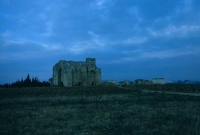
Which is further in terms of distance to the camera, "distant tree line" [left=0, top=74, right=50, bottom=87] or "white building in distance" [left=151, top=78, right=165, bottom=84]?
"white building in distance" [left=151, top=78, right=165, bottom=84]

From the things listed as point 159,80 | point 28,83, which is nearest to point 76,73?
point 28,83

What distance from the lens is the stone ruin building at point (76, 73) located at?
5162cm

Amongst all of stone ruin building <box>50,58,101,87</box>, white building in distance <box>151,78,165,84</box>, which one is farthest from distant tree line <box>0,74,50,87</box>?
white building in distance <box>151,78,165,84</box>

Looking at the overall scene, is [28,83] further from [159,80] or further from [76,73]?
[159,80]

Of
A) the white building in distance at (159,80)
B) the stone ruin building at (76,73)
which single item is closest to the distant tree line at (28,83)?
the stone ruin building at (76,73)

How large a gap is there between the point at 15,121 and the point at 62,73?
135ft

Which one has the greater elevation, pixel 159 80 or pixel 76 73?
pixel 76 73

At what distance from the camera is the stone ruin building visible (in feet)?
169

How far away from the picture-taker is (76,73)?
5300 centimetres

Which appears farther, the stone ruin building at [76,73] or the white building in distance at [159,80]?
the white building in distance at [159,80]

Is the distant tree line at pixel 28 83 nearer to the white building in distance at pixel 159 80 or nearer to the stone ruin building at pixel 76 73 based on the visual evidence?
the stone ruin building at pixel 76 73

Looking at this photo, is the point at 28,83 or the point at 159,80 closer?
the point at 28,83

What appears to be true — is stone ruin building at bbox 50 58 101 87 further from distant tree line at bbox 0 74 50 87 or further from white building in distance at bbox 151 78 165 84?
white building in distance at bbox 151 78 165 84

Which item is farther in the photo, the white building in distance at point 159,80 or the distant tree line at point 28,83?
the white building in distance at point 159,80
